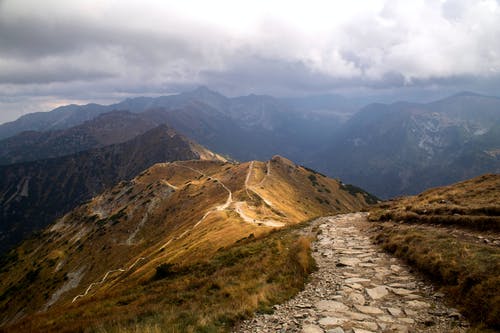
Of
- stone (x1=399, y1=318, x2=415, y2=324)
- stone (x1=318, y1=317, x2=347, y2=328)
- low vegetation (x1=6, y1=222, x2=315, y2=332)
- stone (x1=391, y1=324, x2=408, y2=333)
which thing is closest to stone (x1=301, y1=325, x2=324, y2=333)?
stone (x1=318, y1=317, x2=347, y2=328)

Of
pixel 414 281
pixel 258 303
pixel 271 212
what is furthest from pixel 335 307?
pixel 271 212

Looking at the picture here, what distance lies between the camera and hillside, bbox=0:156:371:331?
16.0 meters

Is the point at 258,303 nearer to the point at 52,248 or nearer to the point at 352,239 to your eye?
the point at 352,239

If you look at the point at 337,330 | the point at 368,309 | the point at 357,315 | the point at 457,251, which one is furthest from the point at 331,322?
the point at 457,251

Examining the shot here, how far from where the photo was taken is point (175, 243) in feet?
228

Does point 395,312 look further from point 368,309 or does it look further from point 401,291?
point 401,291

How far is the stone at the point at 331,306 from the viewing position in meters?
11.6

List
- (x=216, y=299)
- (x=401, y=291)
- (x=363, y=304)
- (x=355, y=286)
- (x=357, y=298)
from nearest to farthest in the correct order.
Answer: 1. (x=363, y=304)
2. (x=357, y=298)
3. (x=401, y=291)
4. (x=355, y=286)
5. (x=216, y=299)

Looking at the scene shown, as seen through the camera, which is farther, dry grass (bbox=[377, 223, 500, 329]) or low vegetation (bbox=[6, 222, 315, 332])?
low vegetation (bbox=[6, 222, 315, 332])

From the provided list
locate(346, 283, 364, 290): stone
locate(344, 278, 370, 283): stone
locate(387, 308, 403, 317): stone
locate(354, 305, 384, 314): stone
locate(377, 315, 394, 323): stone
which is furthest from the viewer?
locate(344, 278, 370, 283): stone

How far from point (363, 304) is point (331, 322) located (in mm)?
2149

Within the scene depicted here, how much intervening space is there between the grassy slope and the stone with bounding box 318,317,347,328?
408 cm

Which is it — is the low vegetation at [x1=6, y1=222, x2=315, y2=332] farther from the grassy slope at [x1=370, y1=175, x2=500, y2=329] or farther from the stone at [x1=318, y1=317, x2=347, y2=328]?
the grassy slope at [x1=370, y1=175, x2=500, y2=329]

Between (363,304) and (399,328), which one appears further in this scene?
(363,304)
